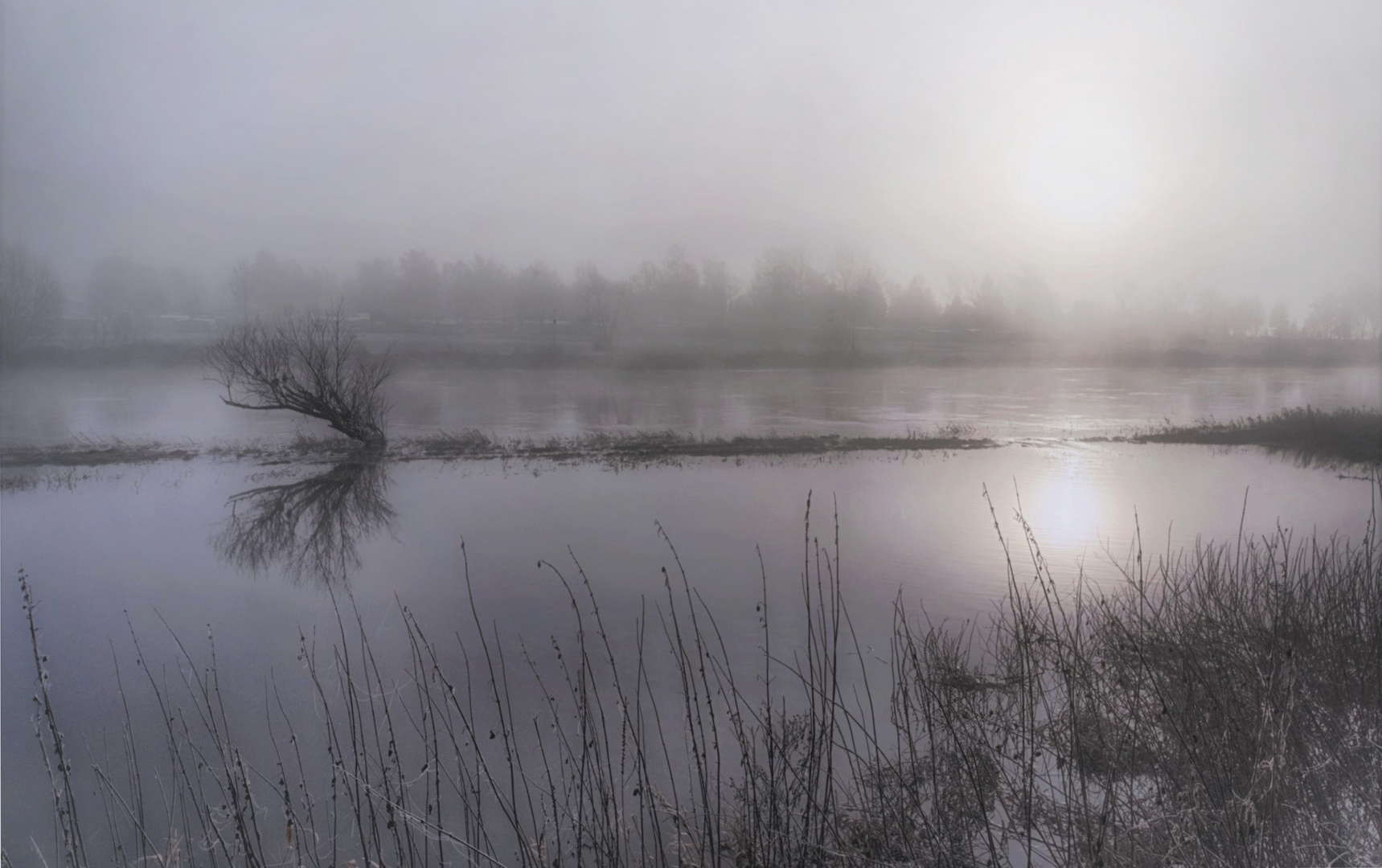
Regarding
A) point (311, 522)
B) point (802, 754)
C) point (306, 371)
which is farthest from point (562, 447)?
point (802, 754)

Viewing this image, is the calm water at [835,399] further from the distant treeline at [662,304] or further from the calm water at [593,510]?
the distant treeline at [662,304]

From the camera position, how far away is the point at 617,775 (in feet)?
11.9

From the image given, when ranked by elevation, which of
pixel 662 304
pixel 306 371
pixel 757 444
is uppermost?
pixel 662 304

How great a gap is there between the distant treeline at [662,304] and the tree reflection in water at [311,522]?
117cm

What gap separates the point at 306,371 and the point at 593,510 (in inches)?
92.0

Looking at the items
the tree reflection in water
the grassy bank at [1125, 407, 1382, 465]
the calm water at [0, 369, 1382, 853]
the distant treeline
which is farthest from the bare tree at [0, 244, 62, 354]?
the grassy bank at [1125, 407, 1382, 465]

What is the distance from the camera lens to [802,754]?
355cm

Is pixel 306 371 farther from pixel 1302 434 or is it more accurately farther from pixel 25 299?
pixel 1302 434

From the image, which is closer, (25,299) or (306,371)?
(25,299)

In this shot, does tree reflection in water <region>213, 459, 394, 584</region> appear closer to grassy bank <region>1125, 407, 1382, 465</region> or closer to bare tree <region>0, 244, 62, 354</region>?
bare tree <region>0, 244, 62, 354</region>

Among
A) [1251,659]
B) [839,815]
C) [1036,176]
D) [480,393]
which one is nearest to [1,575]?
[480,393]

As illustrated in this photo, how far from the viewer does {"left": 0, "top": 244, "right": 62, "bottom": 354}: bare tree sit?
16.5 feet

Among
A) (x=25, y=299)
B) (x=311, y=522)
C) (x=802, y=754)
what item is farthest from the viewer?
(x=311, y=522)

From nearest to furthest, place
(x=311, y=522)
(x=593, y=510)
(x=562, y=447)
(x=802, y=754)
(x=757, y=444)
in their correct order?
(x=802, y=754) → (x=311, y=522) → (x=593, y=510) → (x=562, y=447) → (x=757, y=444)
